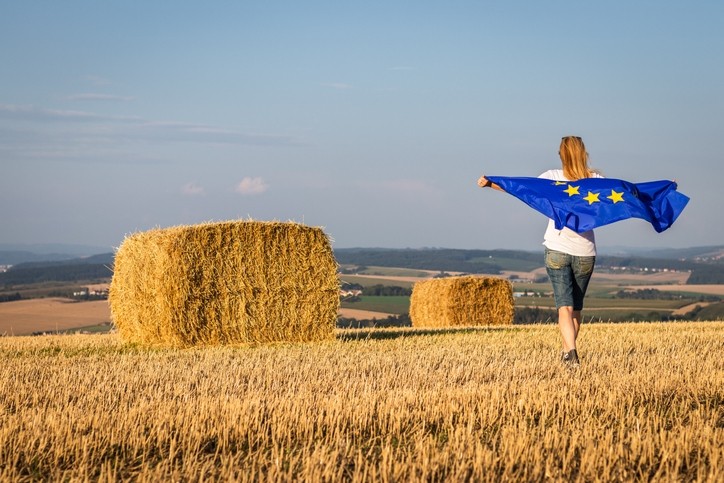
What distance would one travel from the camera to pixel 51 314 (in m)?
40.7

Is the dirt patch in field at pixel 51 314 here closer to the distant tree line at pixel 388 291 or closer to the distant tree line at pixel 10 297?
the distant tree line at pixel 10 297

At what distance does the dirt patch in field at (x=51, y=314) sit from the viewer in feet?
113

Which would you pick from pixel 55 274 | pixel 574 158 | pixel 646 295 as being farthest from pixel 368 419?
pixel 55 274

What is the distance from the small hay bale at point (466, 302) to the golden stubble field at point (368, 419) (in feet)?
45.8

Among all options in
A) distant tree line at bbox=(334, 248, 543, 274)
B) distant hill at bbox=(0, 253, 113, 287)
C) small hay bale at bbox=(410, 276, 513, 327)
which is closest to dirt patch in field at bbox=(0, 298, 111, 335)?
small hay bale at bbox=(410, 276, 513, 327)

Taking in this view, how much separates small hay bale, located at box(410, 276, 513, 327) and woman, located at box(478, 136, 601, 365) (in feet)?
49.0

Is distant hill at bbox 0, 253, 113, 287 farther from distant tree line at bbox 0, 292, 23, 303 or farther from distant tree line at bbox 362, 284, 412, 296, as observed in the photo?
distant tree line at bbox 362, 284, 412, 296

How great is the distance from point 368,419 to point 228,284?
26.3 ft

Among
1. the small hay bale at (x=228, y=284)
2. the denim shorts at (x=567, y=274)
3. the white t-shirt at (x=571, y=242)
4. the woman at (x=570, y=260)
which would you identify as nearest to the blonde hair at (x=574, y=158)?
the woman at (x=570, y=260)

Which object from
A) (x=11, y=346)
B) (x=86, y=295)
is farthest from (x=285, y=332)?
(x=86, y=295)

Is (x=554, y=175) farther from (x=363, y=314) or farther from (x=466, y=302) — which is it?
(x=363, y=314)

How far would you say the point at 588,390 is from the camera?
8031 millimetres

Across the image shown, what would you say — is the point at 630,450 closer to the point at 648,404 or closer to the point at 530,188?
the point at 648,404

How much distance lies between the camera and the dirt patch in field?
34.5 meters
